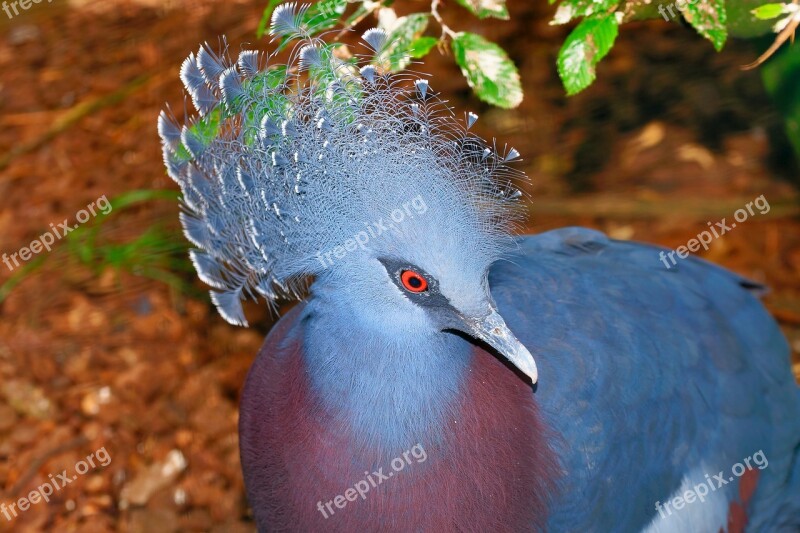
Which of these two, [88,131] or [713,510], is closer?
[713,510]

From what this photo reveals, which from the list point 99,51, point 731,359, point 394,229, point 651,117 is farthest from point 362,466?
point 99,51

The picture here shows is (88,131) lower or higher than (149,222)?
higher

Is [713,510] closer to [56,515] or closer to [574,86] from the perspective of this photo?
[574,86]

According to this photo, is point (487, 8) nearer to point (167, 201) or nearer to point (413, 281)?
point (413, 281)

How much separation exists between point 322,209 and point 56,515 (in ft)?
6.26

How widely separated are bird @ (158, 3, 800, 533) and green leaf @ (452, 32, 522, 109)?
111mm

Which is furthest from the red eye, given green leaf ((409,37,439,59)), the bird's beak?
green leaf ((409,37,439,59))

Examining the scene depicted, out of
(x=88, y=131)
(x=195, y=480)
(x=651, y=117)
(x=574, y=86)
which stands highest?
(x=574, y=86)

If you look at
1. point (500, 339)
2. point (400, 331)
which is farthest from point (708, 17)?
point (400, 331)

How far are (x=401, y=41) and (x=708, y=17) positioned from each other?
65cm

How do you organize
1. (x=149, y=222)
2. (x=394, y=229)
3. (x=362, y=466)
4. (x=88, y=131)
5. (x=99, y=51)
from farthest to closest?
1. (x=99, y=51)
2. (x=88, y=131)
3. (x=149, y=222)
4. (x=362, y=466)
5. (x=394, y=229)

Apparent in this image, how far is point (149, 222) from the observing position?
382cm

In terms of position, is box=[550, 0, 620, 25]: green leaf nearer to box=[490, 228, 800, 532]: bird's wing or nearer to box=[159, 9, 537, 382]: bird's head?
box=[159, 9, 537, 382]: bird's head

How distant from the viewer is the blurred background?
3.24 metres
